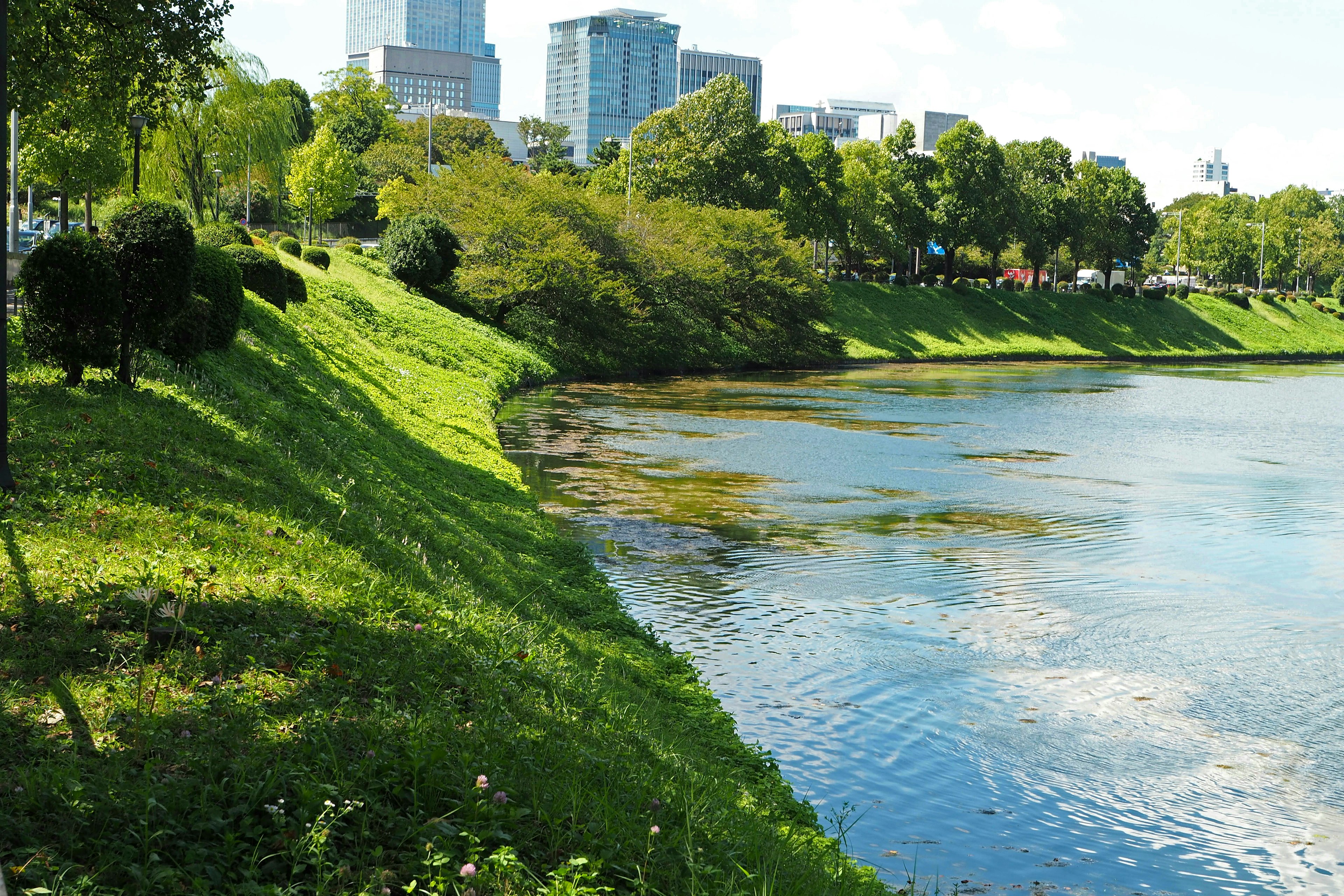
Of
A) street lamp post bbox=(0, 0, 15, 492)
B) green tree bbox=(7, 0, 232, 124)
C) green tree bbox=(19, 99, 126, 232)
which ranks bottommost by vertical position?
street lamp post bbox=(0, 0, 15, 492)

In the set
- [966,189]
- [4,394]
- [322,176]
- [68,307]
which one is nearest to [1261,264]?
[966,189]

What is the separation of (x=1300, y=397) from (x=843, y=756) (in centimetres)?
4123

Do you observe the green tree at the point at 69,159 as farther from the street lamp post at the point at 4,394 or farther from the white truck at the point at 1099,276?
the white truck at the point at 1099,276

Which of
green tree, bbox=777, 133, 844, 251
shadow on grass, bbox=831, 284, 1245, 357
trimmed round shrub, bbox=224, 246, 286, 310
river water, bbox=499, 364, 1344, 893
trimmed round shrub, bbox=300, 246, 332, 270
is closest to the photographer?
river water, bbox=499, 364, 1344, 893

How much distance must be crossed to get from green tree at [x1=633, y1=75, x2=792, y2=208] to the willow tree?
1838cm

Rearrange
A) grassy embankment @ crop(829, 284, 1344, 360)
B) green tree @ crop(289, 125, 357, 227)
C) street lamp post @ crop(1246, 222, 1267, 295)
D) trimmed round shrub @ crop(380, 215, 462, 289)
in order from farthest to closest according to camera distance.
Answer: street lamp post @ crop(1246, 222, 1267, 295)
green tree @ crop(289, 125, 357, 227)
grassy embankment @ crop(829, 284, 1344, 360)
trimmed round shrub @ crop(380, 215, 462, 289)

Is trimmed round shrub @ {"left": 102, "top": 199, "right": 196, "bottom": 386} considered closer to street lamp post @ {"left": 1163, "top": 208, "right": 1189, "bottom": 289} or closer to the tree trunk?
the tree trunk

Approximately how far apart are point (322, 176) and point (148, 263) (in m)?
57.2

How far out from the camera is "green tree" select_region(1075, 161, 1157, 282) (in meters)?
83.5

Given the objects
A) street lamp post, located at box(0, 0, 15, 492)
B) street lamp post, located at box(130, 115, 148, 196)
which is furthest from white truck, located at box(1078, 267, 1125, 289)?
street lamp post, located at box(0, 0, 15, 492)

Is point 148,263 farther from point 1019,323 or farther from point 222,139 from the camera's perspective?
point 1019,323

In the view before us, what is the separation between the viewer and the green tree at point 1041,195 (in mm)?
78250

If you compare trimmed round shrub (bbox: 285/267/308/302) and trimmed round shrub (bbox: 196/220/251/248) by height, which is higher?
trimmed round shrub (bbox: 196/220/251/248)

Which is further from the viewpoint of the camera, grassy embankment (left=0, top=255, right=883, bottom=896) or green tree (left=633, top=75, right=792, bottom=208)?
green tree (left=633, top=75, right=792, bottom=208)
